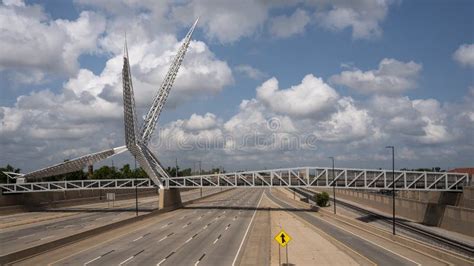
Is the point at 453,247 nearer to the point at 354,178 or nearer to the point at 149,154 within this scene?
the point at 354,178

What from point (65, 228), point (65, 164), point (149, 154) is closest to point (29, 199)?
point (65, 164)

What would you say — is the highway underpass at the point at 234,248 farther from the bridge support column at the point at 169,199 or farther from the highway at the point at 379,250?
the bridge support column at the point at 169,199

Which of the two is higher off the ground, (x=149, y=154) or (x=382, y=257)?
(x=149, y=154)

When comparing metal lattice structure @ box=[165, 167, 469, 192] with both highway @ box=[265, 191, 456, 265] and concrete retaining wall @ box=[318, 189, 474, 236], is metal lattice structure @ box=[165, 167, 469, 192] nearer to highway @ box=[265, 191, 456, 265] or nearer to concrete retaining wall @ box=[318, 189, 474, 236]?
concrete retaining wall @ box=[318, 189, 474, 236]

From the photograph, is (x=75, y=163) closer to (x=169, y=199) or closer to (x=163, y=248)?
(x=169, y=199)

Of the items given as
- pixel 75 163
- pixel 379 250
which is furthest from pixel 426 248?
pixel 75 163

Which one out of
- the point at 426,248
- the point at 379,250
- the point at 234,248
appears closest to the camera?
the point at 426,248

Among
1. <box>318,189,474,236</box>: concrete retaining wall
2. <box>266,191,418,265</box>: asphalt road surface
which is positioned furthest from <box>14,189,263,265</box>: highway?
<box>318,189,474,236</box>: concrete retaining wall

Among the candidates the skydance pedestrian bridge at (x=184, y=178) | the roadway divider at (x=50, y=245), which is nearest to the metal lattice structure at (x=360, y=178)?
the skydance pedestrian bridge at (x=184, y=178)

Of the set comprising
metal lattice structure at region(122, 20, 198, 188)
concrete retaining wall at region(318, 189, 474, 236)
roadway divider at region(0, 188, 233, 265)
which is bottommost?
concrete retaining wall at region(318, 189, 474, 236)

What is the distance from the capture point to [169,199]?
3848 inches

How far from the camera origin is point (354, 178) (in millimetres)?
92688

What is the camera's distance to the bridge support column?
309 ft

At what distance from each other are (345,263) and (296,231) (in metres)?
23.8
